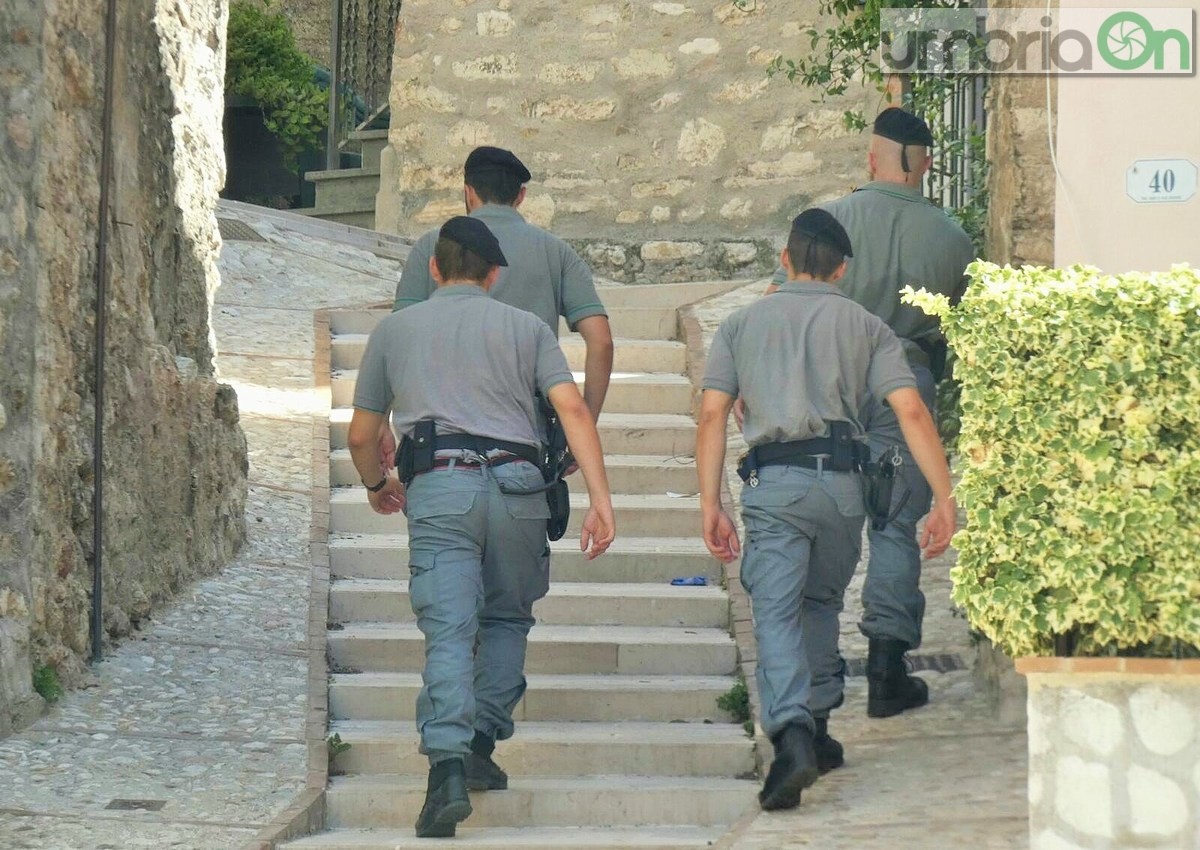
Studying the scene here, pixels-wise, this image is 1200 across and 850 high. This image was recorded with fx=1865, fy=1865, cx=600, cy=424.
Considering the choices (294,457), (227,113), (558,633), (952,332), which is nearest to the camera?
(952,332)

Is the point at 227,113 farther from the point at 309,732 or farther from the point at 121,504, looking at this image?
the point at 309,732

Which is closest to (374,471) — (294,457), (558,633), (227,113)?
(558,633)

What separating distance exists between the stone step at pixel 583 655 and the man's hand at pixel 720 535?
134 cm

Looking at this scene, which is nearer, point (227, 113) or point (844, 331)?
point (844, 331)

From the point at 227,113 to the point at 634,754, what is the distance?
12.5 metres

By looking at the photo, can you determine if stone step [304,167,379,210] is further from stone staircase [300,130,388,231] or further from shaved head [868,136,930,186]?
shaved head [868,136,930,186]

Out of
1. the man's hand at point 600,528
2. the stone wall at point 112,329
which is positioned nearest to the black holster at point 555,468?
the man's hand at point 600,528

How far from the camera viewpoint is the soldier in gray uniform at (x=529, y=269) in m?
6.00

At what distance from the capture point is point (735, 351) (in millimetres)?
5410

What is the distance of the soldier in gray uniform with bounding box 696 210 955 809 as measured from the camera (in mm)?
5184

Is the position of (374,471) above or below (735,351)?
below

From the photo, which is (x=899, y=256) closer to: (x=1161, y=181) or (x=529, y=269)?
(x=1161, y=181)

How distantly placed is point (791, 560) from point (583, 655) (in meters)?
1.56

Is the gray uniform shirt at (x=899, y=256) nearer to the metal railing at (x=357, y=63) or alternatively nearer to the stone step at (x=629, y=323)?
the stone step at (x=629, y=323)
